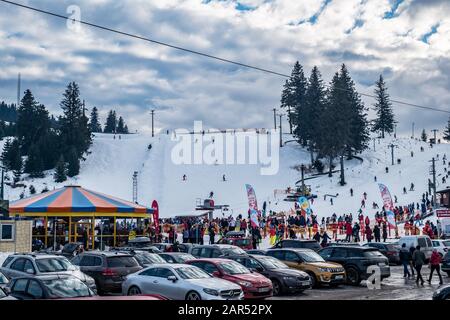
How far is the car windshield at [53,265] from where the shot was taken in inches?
668

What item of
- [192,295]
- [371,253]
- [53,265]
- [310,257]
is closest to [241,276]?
[192,295]

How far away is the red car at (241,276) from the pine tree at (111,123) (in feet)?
574

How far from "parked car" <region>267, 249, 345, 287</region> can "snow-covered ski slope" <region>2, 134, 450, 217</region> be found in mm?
36104

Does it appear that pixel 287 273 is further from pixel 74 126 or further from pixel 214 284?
pixel 74 126

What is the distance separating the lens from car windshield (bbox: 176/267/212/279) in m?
15.1

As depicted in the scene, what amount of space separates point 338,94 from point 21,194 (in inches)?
1941

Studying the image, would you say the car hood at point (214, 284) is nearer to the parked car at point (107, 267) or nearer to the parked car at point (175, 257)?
the parked car at point (107, 267)

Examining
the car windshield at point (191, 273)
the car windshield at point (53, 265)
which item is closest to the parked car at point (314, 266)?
the car windshield at point (191, 273)

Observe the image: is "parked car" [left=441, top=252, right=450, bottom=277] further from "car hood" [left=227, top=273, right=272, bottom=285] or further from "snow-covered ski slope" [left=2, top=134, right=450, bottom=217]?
"snow-covered ski slope" [left=2, top=134, right=450, bottom=217]

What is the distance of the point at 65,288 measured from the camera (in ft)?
39.8

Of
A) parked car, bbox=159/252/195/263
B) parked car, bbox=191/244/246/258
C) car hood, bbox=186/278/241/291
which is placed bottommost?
car hood, bbox=186/278/241/291

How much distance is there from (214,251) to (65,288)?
10904mm

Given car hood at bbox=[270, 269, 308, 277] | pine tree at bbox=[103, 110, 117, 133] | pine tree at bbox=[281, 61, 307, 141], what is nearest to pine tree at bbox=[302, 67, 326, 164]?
pine tree at bbox=[281, 61, 307, 141]
